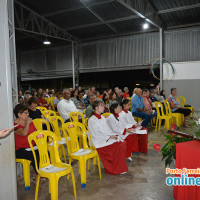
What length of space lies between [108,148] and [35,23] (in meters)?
8.62

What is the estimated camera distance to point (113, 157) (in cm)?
320

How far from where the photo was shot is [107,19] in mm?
9727

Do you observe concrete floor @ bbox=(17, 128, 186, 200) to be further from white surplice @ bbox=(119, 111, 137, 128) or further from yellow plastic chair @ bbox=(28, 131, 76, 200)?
white surplice @ bbox=(119, 111, 137, 128)

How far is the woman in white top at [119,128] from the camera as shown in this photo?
11.6 feet

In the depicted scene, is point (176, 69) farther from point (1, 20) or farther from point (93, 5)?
point (1, 20)

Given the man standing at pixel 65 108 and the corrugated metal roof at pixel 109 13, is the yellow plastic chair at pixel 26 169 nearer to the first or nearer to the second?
the man standing at pixel 65 108

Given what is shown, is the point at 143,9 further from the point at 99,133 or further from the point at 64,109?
the point at 99,133

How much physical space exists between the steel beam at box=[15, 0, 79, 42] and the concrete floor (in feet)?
23.9

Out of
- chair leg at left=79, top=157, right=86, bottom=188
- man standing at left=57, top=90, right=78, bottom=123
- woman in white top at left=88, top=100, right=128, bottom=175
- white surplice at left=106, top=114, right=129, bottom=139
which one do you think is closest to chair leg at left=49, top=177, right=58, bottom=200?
chair leg at left=79, top=157, right=86, bottom=188

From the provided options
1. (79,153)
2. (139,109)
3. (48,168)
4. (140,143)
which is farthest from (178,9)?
(48,168)

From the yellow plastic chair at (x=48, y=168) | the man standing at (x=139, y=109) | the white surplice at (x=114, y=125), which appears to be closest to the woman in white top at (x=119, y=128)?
the white surplice at (x=114, y=125)

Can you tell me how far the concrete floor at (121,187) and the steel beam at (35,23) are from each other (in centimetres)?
729

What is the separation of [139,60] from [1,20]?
949 centimetres

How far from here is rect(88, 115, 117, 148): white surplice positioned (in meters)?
3.19
